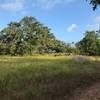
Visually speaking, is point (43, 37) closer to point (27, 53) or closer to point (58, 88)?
point (27, 53)

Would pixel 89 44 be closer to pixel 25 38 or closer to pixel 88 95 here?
pixel 25 38

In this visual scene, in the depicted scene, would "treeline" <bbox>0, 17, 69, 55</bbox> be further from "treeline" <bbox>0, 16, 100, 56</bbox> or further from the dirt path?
the dirt path

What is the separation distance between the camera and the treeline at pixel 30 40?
4053 inches

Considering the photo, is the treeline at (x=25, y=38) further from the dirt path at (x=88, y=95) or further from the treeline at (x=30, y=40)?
the dirt path at (x=88, y=95)

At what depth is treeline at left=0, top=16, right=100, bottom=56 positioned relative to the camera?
10294cm

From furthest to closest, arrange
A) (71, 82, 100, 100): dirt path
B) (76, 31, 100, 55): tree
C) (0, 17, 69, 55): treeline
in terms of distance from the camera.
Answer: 1. (76, 31, 100, 55): tree
2. (0, 17, 69, 55): treeline
3. (71, 82, 100, 100): dirt path

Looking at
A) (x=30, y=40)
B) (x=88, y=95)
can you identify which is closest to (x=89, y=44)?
(x=30, y=40)

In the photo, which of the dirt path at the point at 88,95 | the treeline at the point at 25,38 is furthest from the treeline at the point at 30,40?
the dirt path at the point at 88,95

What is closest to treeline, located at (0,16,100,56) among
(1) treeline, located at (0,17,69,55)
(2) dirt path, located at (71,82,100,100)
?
(1) treeline, located at (0,17,69,55)

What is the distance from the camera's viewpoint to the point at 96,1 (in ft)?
48.0

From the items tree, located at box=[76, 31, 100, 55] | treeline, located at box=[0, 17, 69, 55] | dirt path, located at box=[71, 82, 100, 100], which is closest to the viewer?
dirt path, located at box=[71, 82, 100, 100]

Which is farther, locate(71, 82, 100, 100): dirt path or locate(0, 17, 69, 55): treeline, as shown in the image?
locate(0, 17, 69, 55): treeline

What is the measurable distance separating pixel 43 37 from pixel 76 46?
20171mm

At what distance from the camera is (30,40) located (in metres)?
105
